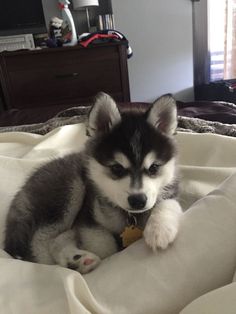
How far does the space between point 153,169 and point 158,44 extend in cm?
331

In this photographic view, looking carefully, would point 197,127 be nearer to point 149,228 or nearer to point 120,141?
point 120,141

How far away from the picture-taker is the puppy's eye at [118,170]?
936 mm

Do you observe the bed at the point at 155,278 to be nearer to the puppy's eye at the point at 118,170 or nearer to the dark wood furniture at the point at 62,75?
the puppy's eye at the point at 118,170

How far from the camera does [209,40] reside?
161 inches

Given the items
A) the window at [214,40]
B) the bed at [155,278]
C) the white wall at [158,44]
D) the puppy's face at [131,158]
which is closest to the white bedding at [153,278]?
the bed at [155,278]

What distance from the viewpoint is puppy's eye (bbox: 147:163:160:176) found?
95 cm

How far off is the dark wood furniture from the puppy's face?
243cm

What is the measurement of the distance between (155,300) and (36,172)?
69 cm

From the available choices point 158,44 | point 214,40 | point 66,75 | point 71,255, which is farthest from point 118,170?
point 214,40

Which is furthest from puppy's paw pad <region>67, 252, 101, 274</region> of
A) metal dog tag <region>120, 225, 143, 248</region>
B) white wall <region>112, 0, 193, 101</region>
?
white wall <region>112, 0, 193, 101</region>

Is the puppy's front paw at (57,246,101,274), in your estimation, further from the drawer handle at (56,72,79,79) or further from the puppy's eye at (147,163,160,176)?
the drawer handle at (56,72,79,79)

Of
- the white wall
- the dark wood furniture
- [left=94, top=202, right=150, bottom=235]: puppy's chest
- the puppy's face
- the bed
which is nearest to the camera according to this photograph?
the bed

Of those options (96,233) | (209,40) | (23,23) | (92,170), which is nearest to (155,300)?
(96,233)

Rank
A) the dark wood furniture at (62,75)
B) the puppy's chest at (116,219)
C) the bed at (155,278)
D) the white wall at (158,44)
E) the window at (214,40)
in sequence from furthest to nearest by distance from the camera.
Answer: the window at (214,40)
the white wall at (158,44)
the dark wood furniture at (62,75)
the puppy's chest at (116,219)
the bed at (155,278)
